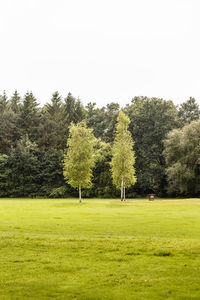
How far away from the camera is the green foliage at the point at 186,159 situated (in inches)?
2591

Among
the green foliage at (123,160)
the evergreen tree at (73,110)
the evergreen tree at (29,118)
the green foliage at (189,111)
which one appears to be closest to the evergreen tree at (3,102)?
the evergreen tree at (29,118)

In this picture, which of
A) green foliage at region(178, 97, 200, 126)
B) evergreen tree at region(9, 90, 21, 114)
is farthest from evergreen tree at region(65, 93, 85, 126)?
green foliage at region(178, 97, 200, 126)

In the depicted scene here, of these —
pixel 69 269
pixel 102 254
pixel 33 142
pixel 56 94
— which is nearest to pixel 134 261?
pixel 102 254

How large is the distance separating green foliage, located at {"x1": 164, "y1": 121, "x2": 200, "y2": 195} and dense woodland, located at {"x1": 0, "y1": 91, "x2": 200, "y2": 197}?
0.25m

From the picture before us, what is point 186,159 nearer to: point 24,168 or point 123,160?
point 123,160

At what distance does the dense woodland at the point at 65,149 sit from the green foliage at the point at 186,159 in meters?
0.25

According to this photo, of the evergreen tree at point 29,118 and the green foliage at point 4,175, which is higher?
the evergreen tree at point 29,118

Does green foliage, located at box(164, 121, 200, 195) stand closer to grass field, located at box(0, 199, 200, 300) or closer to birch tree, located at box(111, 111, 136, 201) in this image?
birch tree, located at box(111, 111, 136, 201)

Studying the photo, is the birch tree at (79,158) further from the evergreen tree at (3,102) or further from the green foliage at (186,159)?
the evergreen tree at (3,102)

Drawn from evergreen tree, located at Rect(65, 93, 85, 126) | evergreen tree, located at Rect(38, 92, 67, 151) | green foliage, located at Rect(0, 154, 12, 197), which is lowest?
green foliage, located at Rect(0, 154, 12, 197)

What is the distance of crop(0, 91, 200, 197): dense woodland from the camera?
254ft

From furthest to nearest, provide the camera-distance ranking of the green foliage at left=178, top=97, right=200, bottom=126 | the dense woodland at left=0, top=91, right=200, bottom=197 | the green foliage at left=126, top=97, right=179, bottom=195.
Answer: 1. the green foliage at left=178, top=97, right=200, bottom=126
2. the green foliage at left=126, top=97, right=179, bottom=195
3. the dense woodland at left=0, top=91, right=200, bottom=197

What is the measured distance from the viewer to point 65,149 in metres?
81.6

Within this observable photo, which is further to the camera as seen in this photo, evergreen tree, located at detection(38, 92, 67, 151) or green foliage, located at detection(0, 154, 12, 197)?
evergreen tree, located at detection(38, 92, 67, 151)
